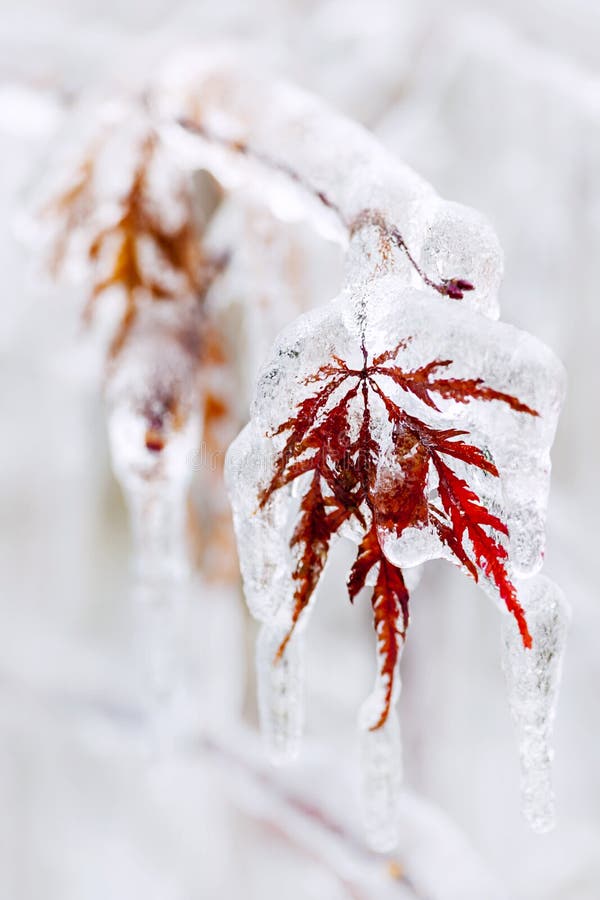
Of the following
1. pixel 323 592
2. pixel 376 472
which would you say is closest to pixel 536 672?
pixel 376 472

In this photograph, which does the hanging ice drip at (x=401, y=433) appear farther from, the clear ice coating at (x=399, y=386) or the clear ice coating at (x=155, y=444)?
the clear ice coating at (x=155, y=444)

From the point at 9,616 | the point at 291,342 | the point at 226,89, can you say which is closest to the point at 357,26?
the point at 226,89

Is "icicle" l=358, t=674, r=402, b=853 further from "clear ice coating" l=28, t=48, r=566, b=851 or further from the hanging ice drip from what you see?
the hanging ice drip

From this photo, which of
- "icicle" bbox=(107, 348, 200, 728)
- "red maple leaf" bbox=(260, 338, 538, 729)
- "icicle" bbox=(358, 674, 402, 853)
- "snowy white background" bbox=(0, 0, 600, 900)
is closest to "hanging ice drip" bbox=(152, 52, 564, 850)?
"red maple leaf" bbox=(260, 338, 538, 729)

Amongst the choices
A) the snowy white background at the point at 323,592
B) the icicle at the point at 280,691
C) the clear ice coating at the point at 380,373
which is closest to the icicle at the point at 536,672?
the clear ice coating at the point at 380,373

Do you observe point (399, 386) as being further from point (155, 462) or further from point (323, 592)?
point (323, 592)
